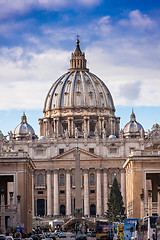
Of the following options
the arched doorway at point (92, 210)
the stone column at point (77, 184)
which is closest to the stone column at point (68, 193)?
the arched doorway at point (92, 210)

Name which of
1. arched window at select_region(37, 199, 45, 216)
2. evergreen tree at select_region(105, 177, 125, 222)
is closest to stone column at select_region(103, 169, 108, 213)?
arched window at select_region(37, 199, 45, 216)

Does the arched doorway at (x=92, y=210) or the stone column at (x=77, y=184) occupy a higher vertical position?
the stone column at (x=77, y=184)

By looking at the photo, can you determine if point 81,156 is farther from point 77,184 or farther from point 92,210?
point 77,184

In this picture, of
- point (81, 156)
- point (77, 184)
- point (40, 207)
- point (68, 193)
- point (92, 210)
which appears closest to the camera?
point (77, 184)

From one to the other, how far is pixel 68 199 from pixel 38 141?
51.3 ft

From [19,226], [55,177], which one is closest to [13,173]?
[19,226]

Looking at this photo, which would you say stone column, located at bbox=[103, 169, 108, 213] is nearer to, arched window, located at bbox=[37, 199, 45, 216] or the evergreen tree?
arched window, located at bbox=[37, 199, 45, 216]

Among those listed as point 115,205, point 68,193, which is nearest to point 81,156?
point 68,193

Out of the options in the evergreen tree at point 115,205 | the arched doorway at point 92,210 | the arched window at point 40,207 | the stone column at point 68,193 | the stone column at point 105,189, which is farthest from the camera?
the arched doorway at point 92,210

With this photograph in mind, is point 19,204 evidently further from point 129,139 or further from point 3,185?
→ point 129,139

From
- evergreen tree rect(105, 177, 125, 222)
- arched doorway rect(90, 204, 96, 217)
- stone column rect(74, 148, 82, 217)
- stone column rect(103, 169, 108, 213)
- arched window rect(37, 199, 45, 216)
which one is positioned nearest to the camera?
stone column rect(74, 148, 82, 217)

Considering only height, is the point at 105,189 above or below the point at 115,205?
above

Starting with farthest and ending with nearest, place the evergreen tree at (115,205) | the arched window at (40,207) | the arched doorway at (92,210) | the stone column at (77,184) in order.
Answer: the arched doorway at (92,210)
the arched window at (40,207)
the evergreen tree at (115,205)
the stone column at (77,184)

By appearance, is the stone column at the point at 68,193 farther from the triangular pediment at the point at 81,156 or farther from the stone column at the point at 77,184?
the stone column at the point at 77,184
